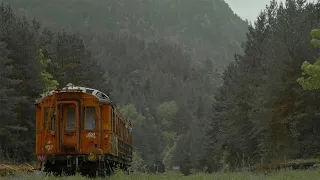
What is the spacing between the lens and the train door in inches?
658

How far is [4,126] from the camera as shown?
29.8 metres

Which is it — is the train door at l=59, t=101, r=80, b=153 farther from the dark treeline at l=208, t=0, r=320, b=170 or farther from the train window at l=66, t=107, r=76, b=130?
the dark treeline at l=208, t=0, r=320, b=170

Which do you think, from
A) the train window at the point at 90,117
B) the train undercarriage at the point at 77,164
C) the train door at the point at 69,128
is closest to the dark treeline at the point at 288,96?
the train undercarriage at the point at 77,164

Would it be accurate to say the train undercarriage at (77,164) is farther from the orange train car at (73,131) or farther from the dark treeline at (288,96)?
the dark treeline at (288,96)

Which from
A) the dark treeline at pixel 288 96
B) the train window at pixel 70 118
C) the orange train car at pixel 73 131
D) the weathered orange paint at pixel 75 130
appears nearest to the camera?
the orange train car at pixel 73 131

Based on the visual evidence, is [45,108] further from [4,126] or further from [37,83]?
[37,83]

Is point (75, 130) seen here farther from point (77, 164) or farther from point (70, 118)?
point (77, 164)

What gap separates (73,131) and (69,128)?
28cm

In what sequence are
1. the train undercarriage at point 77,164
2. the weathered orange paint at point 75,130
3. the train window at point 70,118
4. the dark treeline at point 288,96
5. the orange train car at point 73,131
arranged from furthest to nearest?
1. the dark treeline at point 288,96
2. the train window at point 70,118
3. the weathered orange paint at point 75,130
4. the orange train car at point 73,131
5. the train undercarriage at point 77,164

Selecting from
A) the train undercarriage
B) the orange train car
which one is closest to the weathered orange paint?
the orange train car

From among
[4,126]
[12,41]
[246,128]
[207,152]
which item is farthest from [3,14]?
[207,152]

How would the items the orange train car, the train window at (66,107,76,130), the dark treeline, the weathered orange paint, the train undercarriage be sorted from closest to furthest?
the train undercarriage, the orange train car, the weathered orange paint, the train window at (66,107,76,130), the dark treeline

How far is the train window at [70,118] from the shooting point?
16.9 metres

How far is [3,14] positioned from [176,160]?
66666 millimetres
